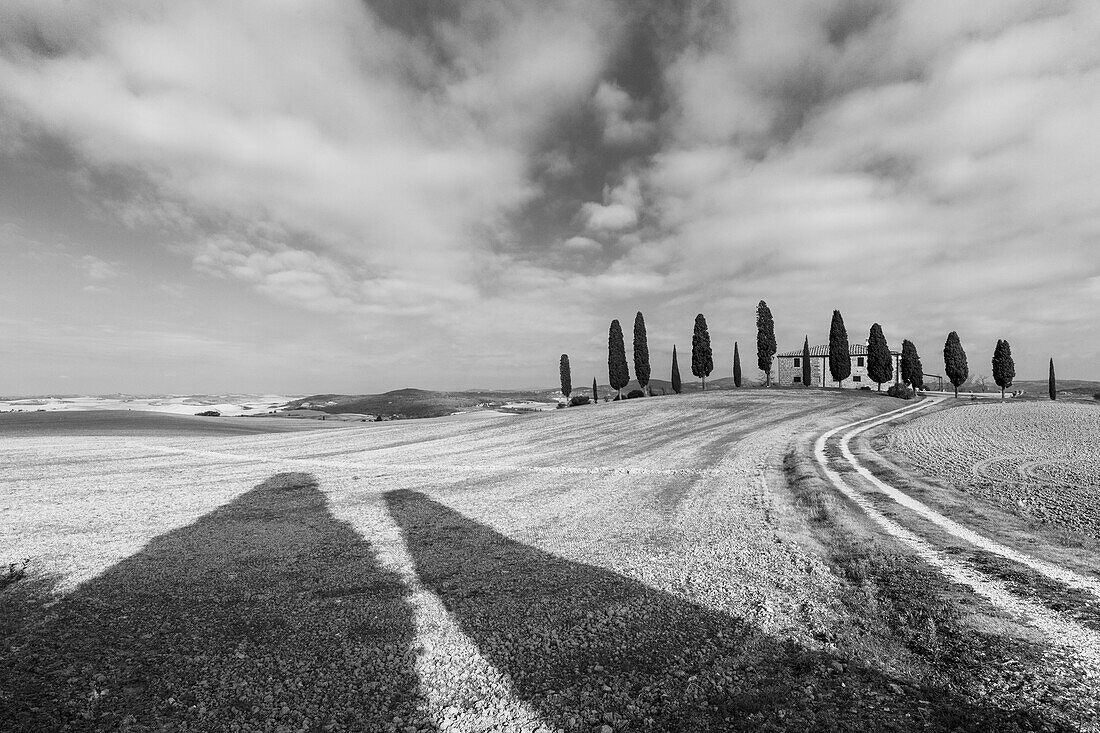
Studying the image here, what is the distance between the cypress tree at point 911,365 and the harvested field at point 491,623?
7360 centimetres

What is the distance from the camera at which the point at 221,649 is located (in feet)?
9.03

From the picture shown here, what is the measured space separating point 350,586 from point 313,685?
1351 millimetres

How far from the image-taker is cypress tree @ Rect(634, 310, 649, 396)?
56.8 meters

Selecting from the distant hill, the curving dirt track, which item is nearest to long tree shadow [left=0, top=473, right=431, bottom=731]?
the curving dirt track

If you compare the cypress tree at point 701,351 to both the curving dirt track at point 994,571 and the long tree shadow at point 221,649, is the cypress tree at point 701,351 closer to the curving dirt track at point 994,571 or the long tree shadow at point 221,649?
the curving dirt track at point 994,571

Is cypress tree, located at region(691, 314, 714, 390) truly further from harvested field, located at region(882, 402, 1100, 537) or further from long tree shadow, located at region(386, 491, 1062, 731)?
long tree shadow, located at region(386, 491, 1062, 731)

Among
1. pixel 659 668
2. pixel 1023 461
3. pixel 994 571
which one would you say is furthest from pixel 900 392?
pixel 659 668

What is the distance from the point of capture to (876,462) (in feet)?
34.0

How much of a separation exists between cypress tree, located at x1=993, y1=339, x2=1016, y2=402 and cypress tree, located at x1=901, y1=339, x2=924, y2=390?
25.6 feet

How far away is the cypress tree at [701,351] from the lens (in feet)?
191

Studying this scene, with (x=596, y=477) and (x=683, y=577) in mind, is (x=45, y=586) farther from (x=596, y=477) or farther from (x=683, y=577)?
(x=596, y=477)

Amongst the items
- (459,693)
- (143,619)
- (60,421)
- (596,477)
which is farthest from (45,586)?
(60,421)

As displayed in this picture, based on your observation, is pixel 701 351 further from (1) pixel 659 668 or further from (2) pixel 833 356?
(1) pixel 659 668

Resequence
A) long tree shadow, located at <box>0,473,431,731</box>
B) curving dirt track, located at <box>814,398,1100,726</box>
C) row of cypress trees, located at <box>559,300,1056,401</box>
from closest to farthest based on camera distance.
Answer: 1. long tree shadow, located at <box>0,473,431,731</box>
2. curving dirt track, located at <box>814,398,1100,726</box>
3. row of cypress trees, located at <box>559,300,1056,401</box>
